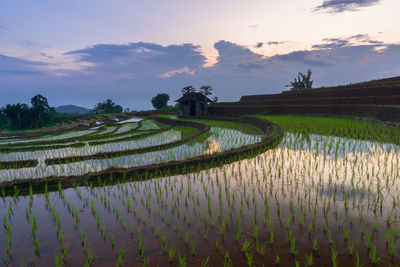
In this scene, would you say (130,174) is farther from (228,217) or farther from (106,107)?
(106,107)

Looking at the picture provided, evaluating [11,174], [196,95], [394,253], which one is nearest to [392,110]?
[394,253]

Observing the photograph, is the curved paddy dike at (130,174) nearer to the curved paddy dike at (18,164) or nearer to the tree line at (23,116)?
the curved paddy dike at (18,164)

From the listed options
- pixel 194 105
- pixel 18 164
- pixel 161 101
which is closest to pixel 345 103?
pixel 194 105

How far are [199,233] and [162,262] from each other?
657 mm

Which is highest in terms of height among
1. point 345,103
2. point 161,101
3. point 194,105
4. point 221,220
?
point 161,101

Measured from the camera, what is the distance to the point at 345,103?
1664 cm

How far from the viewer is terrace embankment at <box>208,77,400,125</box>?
13.0 metres

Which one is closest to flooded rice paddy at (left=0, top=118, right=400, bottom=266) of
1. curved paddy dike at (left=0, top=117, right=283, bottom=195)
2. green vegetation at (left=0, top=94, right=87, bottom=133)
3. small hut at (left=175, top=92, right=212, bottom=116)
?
curved paddy dike at (left=0, top=117, right=283, bottom=195)

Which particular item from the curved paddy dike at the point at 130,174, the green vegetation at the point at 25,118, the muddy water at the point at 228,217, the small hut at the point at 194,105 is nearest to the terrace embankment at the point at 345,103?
the small hut at the point at 194,105

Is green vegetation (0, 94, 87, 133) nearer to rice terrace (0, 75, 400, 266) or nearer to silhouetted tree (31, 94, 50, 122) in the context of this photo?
silhouetted tree (31, 94, 50, 122)

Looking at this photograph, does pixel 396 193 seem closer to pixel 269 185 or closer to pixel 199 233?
pixel 269 185

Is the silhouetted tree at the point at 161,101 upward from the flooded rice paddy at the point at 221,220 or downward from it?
upward

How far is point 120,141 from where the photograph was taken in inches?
447

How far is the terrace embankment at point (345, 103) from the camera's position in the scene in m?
13.0
